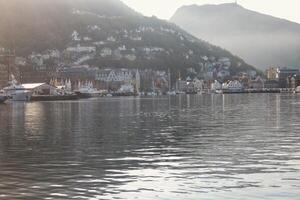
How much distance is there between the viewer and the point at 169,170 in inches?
1099

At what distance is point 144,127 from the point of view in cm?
5772

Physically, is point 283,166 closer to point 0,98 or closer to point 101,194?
point 101,194

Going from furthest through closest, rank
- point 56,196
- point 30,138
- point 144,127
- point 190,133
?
point 144,127, point 190,133, point 30,138, point 56,196

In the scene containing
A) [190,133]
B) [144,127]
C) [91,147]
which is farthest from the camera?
[144,127]

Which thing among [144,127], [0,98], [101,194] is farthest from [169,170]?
[0,98]

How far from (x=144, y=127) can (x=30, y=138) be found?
1435 centimetres

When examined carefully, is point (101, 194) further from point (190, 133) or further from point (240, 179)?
point (190, 133)

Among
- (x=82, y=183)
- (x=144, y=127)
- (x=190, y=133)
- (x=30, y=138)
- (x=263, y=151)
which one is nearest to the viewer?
(x=82, y=183)

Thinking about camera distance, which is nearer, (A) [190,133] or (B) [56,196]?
(B) [56,196]

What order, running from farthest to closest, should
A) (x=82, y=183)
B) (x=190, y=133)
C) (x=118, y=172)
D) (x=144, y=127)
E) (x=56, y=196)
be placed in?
1. (x=144, y=127)
2. (x=190, y=133)
3. (x=118, y=172)
4. (x=82, y=183)
5. (x=56, y=196)

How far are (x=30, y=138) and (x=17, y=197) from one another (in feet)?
81.1

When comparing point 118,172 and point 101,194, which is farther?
point 118,172

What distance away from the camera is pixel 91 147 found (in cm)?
3862

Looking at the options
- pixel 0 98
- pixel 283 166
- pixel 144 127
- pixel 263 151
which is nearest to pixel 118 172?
pixel 283 166
